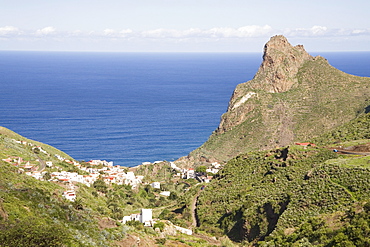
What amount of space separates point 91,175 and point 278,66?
49.6 meters

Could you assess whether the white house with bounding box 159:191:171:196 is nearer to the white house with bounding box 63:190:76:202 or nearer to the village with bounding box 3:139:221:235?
the village with bounding box 3:139:221:235

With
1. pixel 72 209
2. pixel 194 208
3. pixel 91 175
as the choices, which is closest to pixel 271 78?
pixel 91 175

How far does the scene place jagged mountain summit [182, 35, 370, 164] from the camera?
81.7 meters

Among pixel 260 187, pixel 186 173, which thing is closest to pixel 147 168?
pixel 186 173

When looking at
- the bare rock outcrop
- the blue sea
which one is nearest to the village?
the bare rock outcrop

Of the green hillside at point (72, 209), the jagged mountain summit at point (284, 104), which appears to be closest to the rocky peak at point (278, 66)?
the jagged mountain summit at point (284, 104)

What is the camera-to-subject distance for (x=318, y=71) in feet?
313

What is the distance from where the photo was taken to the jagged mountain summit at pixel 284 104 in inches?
3216

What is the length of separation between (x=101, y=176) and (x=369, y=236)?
43685 millimetres

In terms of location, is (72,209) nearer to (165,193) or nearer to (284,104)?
(165,193)

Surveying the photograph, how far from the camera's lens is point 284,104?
294ft

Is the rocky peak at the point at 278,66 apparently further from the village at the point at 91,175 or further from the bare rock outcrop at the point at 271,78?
the village at the point at 91,175

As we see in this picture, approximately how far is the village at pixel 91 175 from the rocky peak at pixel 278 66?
25.1 meters

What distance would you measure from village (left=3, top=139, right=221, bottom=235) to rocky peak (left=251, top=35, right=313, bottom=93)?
25.1 m
